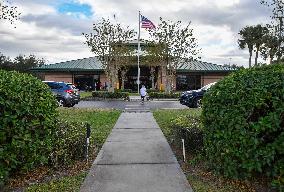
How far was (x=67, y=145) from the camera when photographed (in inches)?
295

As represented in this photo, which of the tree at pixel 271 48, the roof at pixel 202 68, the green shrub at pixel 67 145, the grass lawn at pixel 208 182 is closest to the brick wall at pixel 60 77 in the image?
the roof at pixel 202 68

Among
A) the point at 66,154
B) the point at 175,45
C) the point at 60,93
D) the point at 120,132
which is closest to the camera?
the point at 66,154

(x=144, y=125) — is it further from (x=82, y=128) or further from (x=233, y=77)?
(x=233, y=77)

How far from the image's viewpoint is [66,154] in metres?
7.42

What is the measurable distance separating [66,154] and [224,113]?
10.2 ft

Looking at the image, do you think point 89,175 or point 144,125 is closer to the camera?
point 89,175

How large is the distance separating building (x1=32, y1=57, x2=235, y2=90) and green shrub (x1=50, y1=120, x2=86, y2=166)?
45277mm

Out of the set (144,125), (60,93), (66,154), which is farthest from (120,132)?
(60,93)

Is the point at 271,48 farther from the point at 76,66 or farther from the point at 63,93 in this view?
the point at 63,93

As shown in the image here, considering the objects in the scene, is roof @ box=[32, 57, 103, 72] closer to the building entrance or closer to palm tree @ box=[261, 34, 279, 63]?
the building entrance

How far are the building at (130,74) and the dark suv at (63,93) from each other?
95.1 ft

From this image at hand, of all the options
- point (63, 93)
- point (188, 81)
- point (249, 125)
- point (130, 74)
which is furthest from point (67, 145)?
point (188, 81)

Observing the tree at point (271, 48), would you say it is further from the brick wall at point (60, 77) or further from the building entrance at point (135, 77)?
the brick wall at point (60, 77)

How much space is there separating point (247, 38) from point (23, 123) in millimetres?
60968
